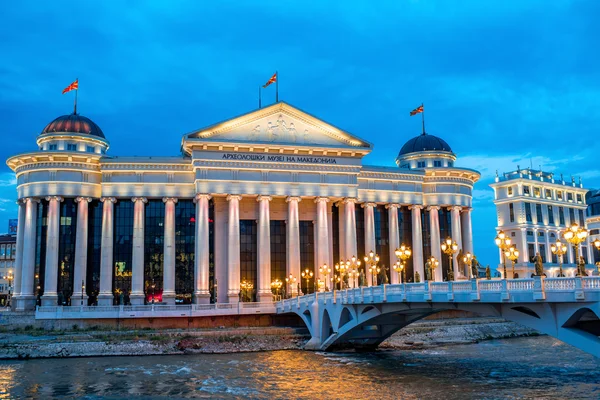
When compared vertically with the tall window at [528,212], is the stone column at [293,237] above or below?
below

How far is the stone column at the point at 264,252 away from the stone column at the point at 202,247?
6.40 m

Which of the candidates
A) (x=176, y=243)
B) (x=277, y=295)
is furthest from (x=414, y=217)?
(x=176, y=243)

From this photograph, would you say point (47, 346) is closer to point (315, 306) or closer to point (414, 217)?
point (315, 306)

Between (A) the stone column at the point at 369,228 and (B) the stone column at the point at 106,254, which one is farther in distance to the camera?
(A) the stone column at the point at 369,228

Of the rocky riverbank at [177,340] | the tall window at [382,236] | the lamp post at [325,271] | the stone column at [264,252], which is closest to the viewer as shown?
the rocky riverbank at [177,340]

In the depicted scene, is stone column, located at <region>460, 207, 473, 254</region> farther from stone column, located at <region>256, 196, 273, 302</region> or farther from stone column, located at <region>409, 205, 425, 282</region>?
stone column, located at <region>256, 196, 273, 302</region>

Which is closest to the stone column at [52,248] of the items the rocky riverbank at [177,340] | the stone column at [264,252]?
the rocky riverbank at [177,340]

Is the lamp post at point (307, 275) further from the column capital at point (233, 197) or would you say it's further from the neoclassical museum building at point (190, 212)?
the column capital at point (233, 197)

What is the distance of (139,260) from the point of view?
79.4 metres

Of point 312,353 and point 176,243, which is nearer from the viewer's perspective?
point 312,353

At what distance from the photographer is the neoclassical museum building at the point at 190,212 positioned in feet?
258

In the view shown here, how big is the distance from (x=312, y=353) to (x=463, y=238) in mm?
44642

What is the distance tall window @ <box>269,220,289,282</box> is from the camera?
84.9 m

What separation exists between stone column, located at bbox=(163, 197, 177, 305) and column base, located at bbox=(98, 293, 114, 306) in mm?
6356
